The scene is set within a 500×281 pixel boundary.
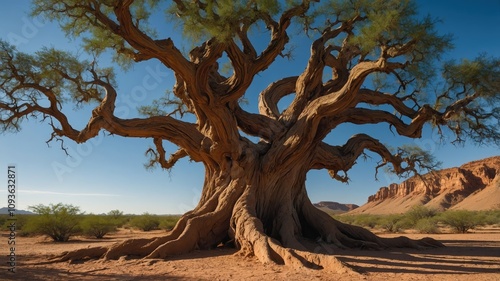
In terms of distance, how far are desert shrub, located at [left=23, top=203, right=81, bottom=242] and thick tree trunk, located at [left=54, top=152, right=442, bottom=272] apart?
9.96 metres

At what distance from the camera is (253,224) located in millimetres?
8844

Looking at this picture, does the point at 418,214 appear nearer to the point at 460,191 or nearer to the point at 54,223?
the point at 54,223

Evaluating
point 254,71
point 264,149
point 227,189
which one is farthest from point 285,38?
point 227,189

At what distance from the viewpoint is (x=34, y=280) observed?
6.14 meters

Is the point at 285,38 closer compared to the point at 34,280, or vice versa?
the point at 34,280

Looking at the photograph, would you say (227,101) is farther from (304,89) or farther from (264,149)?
(304,89)

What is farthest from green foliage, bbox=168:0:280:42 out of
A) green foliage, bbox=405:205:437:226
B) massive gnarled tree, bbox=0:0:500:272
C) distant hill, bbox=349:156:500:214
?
distant hill, bbox=349:156:500:214

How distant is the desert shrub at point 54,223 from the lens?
17.4 metres

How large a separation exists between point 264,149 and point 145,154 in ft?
22.1

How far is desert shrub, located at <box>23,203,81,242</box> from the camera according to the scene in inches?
687

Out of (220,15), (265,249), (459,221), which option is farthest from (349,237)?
(459,221)

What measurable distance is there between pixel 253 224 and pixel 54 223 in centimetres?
1333

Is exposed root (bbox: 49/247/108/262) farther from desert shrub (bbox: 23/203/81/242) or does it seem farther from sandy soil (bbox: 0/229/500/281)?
desert shrub (bbox: 23/203/81/242)

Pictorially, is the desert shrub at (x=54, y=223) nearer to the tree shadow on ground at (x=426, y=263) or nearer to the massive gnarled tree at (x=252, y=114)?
the massive gnarled tree at (x=252, y=114)
